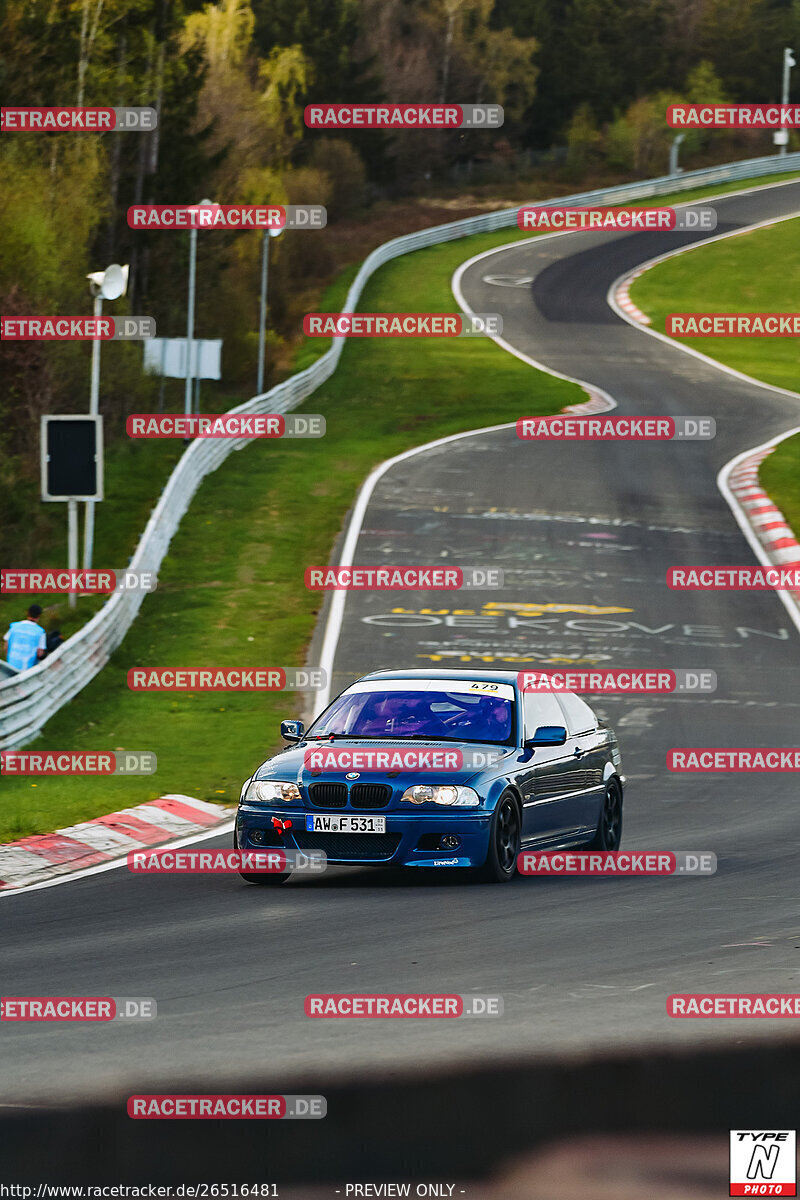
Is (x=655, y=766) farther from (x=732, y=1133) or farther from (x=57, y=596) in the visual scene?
(x=57, y=596)

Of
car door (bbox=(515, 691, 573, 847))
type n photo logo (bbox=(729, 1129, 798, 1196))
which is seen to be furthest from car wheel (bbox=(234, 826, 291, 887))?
type n photo logo (bbox=(729, 1129, 798, 1196))

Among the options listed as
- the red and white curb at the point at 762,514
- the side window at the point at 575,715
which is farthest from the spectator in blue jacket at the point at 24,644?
the red and white curb at the point at 762,514

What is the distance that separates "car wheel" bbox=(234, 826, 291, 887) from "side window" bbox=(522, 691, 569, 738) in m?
1.98

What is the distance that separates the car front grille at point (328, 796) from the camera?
11.6 meters

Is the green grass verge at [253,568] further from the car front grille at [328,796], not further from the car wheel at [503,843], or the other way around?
the car wheel at [503,843]

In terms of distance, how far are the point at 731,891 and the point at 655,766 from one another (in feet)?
22.0

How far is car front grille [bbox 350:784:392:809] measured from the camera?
1158 centimetres

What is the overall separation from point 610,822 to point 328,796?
2951mm

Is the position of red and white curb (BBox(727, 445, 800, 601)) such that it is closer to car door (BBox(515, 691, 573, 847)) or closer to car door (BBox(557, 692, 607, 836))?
car door (BBox(557, 692, 607, 836))

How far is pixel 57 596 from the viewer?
30.0 m

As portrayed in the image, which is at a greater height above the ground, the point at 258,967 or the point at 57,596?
the point at 57,596

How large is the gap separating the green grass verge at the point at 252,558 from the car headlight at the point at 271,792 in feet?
8.74

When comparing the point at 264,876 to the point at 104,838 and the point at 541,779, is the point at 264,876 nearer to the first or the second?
the point at 541,779

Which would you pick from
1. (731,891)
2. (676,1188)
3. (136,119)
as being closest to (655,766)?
(731,891)
